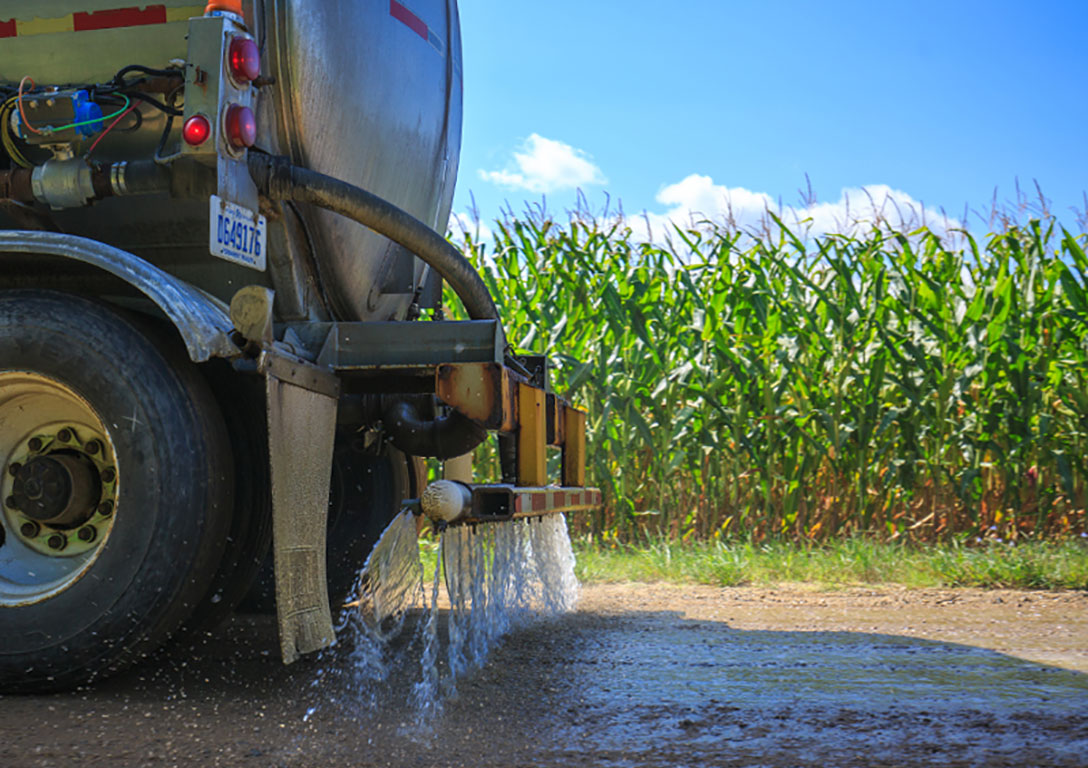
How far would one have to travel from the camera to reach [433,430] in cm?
380

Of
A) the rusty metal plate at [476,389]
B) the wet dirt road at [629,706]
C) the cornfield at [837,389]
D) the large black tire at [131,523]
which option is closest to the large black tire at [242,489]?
the wet dirt road at [629,706]

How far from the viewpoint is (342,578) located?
14.1 ft

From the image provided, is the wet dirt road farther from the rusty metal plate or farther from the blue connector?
the blue connector

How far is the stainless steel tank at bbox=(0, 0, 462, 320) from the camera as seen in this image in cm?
323

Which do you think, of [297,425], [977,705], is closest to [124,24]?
[297,425]

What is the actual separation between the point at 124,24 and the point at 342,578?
218cm

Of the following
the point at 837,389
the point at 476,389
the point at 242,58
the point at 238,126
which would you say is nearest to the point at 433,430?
the point at 476,389

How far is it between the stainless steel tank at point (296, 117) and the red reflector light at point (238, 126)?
0.16m

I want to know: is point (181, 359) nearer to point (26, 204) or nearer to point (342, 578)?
point (26, 204)

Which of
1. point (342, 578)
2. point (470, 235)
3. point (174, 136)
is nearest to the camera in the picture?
point (174, 136)

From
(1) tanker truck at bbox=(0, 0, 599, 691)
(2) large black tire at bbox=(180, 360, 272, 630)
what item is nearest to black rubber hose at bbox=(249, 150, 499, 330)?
(1) tanker truck at bbox=(0, 0, 599, 691)

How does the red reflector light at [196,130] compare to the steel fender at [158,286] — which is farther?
the red reflector light at [196,130]

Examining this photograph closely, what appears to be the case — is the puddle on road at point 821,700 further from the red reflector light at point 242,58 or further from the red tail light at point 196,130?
the red reflector light at point 242,58

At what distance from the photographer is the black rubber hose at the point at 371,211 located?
126 inches
